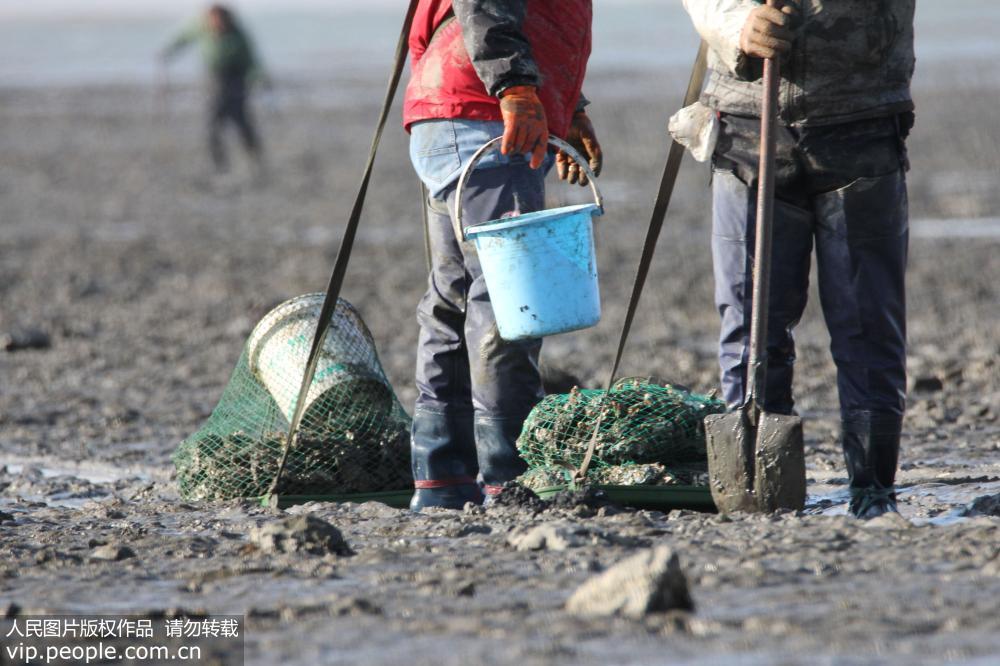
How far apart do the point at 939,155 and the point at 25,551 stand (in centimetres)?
1260

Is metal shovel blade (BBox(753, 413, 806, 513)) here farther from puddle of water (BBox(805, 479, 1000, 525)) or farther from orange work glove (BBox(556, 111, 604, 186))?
orange work glove (BBox(556, 111, 604, 186))

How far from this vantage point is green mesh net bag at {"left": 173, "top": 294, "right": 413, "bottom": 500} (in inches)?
202

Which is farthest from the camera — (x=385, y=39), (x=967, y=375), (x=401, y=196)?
(x=385, y=39)

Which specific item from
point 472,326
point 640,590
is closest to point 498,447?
point 472,326

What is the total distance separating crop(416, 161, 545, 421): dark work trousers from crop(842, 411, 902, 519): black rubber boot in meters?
1.02

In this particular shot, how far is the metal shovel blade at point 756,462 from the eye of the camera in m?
4.28

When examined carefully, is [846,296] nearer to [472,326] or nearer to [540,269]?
[540,269]

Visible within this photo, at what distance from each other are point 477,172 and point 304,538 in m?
1.21

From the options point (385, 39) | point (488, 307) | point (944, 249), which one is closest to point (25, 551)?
point (488, 307)

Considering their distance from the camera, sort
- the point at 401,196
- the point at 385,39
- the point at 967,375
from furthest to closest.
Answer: the point at 385,39 → the point at 401,196 → the point at 967,375

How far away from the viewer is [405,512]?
473 centimetres

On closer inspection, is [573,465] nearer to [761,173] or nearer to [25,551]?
[761,173]

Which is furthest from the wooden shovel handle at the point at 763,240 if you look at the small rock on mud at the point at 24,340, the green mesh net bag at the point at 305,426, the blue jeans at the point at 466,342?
the small rock on mud at the point at 24,340

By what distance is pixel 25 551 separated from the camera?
4328mm
